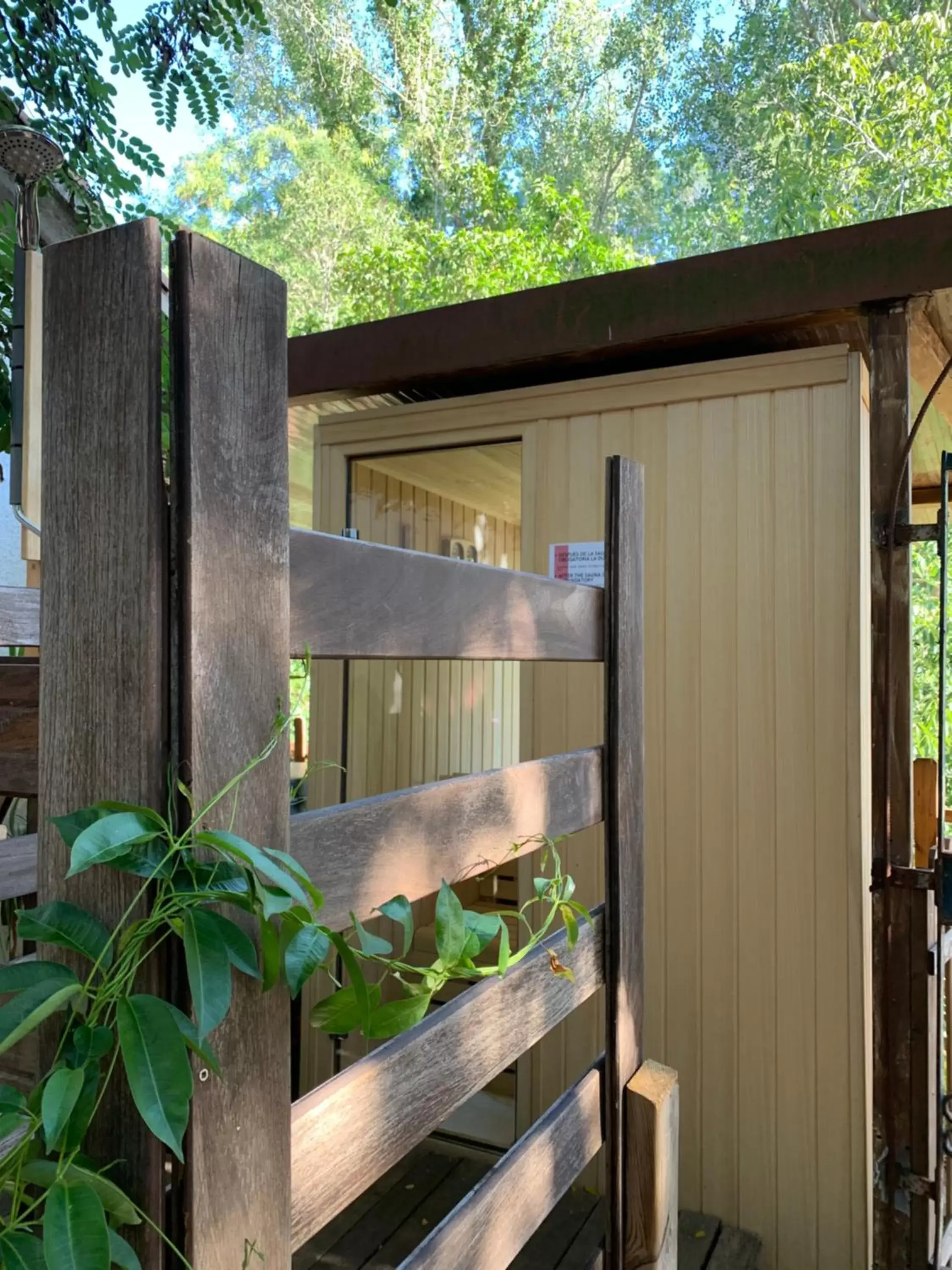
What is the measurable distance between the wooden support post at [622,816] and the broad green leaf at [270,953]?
817 mm

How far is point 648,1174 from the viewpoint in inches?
50.3

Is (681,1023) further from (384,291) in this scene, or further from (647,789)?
(384,291)

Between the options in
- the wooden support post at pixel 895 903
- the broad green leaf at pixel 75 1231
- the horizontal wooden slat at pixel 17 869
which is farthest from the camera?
the wooden support post at pixel 895 903

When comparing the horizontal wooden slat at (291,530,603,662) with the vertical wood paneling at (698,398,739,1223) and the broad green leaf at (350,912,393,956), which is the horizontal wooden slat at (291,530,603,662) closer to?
the broad green leaf at (350,912,393,956)

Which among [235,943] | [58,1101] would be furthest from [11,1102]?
[235,943]

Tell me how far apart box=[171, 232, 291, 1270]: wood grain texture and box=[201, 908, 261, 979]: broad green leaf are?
0.23 feet

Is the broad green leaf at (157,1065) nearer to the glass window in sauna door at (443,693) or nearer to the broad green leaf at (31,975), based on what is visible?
the broad green leaf at (31,975)

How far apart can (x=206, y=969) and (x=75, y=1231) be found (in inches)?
5.5

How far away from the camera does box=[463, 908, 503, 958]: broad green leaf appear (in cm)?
83

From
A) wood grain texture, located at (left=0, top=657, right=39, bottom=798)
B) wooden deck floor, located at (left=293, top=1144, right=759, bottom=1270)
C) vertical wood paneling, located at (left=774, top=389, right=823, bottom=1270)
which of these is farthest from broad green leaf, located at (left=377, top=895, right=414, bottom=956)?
vertical wood paneling, located at (left=774, top=389, right=823, bottom=1270)

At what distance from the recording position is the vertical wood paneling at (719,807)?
232 centimetres

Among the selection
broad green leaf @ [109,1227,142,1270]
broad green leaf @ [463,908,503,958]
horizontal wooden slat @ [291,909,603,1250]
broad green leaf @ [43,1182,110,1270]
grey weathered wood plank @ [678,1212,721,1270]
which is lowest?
grey weathered wood plank @ [678,1212,721,1270]

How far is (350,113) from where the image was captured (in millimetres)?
15664

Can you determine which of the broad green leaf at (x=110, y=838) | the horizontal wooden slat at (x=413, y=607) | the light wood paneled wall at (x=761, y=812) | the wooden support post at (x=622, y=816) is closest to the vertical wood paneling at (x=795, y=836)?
the light wood paneled wall at (x=761, y=812)
